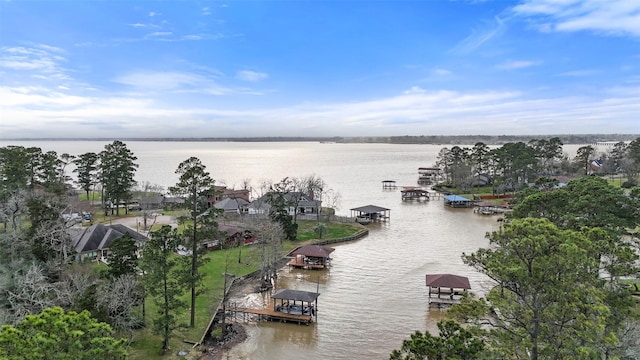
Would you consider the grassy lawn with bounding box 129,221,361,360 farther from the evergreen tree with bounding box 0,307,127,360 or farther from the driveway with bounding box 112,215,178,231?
the driveway with bounding box 112,215,178,231

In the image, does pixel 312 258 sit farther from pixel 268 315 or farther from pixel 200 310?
pixel 200 310

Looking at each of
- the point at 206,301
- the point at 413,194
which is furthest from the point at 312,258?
the point at 413,194

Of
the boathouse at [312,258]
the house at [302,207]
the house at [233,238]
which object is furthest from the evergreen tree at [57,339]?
the house at [302,207]

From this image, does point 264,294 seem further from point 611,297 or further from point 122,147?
point 122,147

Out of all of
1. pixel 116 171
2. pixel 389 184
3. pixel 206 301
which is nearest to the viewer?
pixel 206 301

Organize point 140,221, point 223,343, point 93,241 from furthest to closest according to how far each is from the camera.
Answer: point 140,221 < point 93,241 < point 223,343
